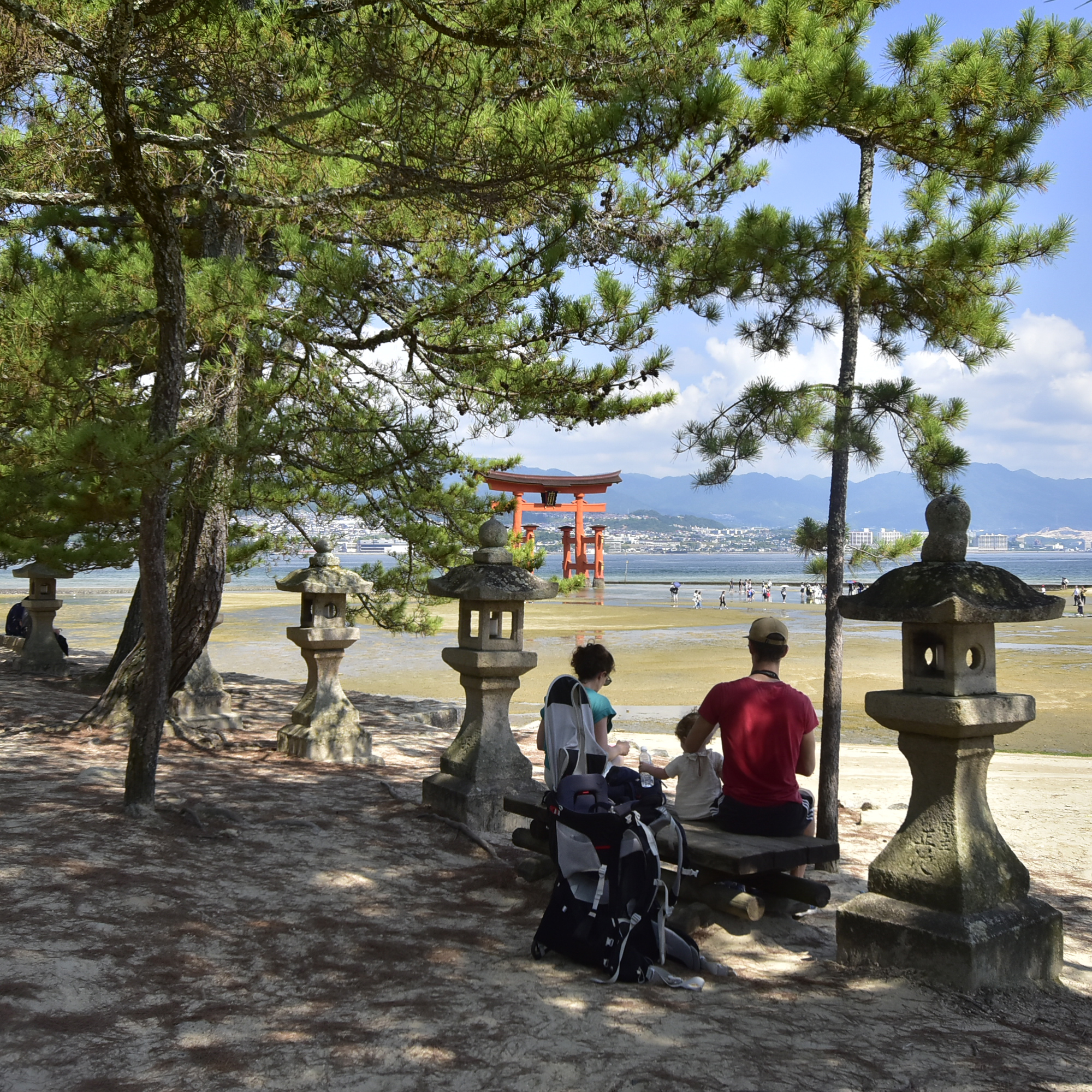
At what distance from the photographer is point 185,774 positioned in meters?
6.46

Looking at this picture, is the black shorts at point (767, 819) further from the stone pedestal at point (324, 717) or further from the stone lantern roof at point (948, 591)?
the stone pedestal at point (324, 717)

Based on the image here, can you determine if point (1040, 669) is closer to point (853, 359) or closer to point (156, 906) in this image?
point (853, 359)

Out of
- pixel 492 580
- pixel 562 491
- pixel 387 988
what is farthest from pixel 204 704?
pixel 562 491

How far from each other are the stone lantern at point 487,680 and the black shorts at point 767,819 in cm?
174

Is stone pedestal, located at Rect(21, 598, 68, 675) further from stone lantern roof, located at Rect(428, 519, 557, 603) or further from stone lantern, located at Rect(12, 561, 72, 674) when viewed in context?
stone lantern roof, located at Rect(428, 519, 557, 603)

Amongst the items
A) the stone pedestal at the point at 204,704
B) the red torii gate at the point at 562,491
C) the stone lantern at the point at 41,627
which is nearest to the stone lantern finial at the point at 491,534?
the stone pedestal at the point at 204,704

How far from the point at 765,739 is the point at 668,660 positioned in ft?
52.1

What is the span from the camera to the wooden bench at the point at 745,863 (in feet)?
11.7

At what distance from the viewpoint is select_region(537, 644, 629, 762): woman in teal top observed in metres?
4.22

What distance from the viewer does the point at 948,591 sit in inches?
135

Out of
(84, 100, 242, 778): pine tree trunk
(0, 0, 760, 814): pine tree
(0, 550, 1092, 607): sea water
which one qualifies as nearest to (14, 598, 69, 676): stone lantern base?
(0, 550, 1092, 607): sea water

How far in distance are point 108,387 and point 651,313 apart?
13.9 feet

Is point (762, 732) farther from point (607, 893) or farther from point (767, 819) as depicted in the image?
point (607, 893)

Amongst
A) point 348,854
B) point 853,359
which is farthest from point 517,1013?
point 853,359
